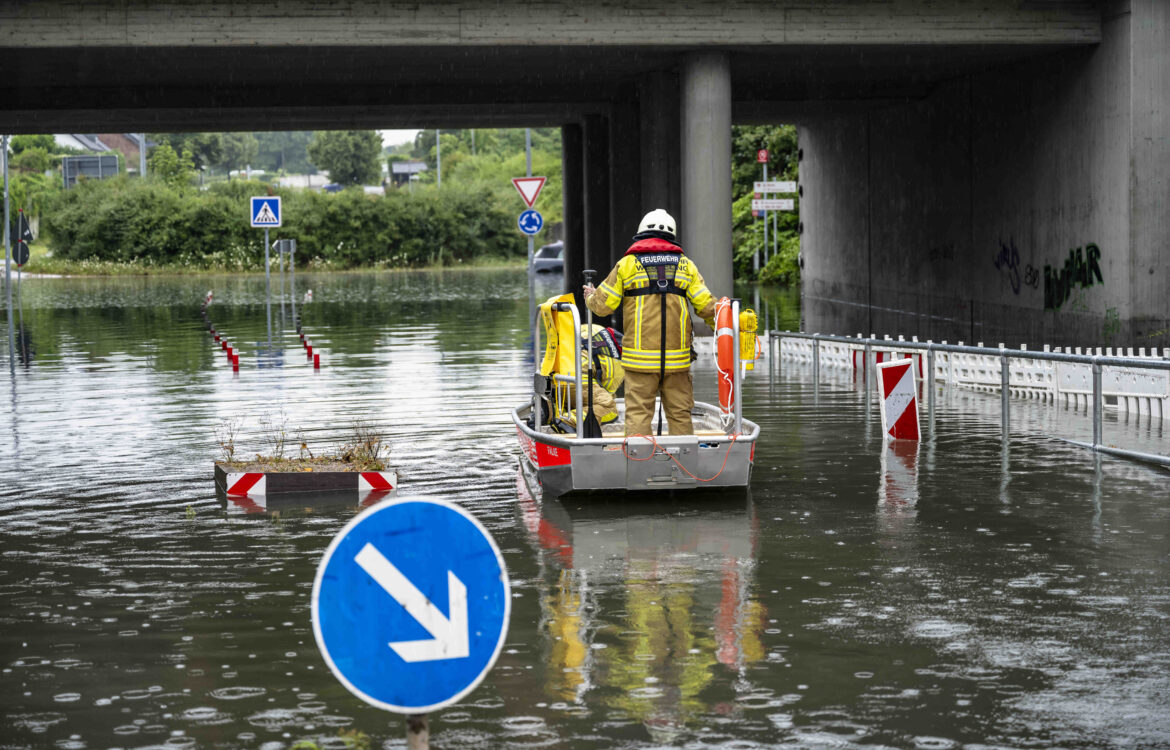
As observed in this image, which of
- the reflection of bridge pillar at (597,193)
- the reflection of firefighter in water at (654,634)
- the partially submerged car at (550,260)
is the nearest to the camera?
the reflection of firefighter in water at (654,634)

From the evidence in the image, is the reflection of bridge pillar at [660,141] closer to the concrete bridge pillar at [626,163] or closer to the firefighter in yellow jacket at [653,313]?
the concrete bridge pillar at [626,163]

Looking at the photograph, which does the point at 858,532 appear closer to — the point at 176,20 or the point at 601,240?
the point at 176,20

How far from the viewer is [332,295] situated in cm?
5559

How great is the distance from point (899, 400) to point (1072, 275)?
1377 cm

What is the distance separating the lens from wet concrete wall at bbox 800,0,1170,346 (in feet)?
79.4

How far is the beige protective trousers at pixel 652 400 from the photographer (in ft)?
36.7

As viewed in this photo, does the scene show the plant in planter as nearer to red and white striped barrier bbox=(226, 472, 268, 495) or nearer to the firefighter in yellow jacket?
red and white striped barrier bbox=(226, 472, 268, 495)

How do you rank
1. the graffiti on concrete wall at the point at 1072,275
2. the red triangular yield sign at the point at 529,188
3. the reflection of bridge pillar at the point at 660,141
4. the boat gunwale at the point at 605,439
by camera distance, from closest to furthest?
the boat gunwale at the point at 605,439 < the graffiti on concrete wall at the point at 1072,275 < the red triangular yield sign at the point at 529,188 < the reflection of bridge pillar at the point at 660,141

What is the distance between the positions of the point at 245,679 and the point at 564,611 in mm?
1772

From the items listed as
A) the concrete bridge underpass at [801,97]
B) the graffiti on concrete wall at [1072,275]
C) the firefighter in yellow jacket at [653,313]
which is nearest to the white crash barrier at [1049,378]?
the graffiti on concrete wall at [1072,275]

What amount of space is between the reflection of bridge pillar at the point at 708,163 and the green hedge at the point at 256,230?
64502 millimetres

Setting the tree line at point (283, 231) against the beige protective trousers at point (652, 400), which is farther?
the tree line at point (283, 231)

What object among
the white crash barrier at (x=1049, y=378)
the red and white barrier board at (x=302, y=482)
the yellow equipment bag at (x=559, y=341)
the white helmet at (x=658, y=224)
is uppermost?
the white helmet at (x=658, y=224)

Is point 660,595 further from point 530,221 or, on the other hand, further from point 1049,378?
point 530,221
